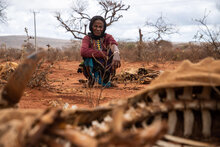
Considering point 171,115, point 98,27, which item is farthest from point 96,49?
point 171,115

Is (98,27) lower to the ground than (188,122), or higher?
higher

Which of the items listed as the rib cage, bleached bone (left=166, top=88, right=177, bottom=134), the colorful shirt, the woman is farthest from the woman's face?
bleached bone (left=166, top=88, right=177, bottom=134)

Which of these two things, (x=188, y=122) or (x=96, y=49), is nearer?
(x=188, y=122)

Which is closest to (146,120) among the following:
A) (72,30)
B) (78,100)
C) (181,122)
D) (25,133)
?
(181,122)

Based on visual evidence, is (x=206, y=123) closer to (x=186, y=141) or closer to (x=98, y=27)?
(x=186, y=141)

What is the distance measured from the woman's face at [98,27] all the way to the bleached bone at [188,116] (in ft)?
11.6

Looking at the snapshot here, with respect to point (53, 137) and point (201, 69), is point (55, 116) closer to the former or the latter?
point (53, 137)

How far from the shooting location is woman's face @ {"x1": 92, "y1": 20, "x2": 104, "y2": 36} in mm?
4332

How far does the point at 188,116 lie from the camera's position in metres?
1.01

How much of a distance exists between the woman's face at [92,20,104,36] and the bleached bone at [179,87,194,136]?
3.52m

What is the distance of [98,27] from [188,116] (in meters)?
3.56

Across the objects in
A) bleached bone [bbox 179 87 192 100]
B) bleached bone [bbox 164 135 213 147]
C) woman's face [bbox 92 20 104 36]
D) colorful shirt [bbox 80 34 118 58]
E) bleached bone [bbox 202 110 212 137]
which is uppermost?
woman's face [bbox 92 20 104 36]

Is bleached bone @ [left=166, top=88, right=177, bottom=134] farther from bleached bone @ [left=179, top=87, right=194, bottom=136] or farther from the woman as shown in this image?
the woman

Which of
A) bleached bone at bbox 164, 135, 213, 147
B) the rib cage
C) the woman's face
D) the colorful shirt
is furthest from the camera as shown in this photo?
the woman's face
